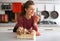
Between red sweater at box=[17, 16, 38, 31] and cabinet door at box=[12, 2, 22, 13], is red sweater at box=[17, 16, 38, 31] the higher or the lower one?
the lower one

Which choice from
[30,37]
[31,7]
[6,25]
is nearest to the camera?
[30,37]

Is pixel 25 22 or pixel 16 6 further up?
pixel 16 6

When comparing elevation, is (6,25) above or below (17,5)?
below

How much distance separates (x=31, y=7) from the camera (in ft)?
6.10

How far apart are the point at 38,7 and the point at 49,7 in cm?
27

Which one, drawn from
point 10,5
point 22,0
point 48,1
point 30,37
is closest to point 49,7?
point 48,1

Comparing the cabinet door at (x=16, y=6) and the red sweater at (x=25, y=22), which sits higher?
the cabinet door at (x=16, y=6)

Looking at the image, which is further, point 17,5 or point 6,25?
point 17,5

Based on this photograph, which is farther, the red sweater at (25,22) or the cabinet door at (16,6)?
the cabinet door at (16,6)

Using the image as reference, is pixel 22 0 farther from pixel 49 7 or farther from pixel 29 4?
pixel 29 4

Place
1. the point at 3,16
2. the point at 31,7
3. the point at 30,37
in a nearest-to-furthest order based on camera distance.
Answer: the point at 30,37 → the point at 31,7 → the point at 3,16

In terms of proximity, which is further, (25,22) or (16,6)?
(16,6)

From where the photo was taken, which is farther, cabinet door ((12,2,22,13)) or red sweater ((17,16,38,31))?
cabinet door ((12,2,22,13))

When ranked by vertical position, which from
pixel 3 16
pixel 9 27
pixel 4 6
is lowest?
pixel 9 27
